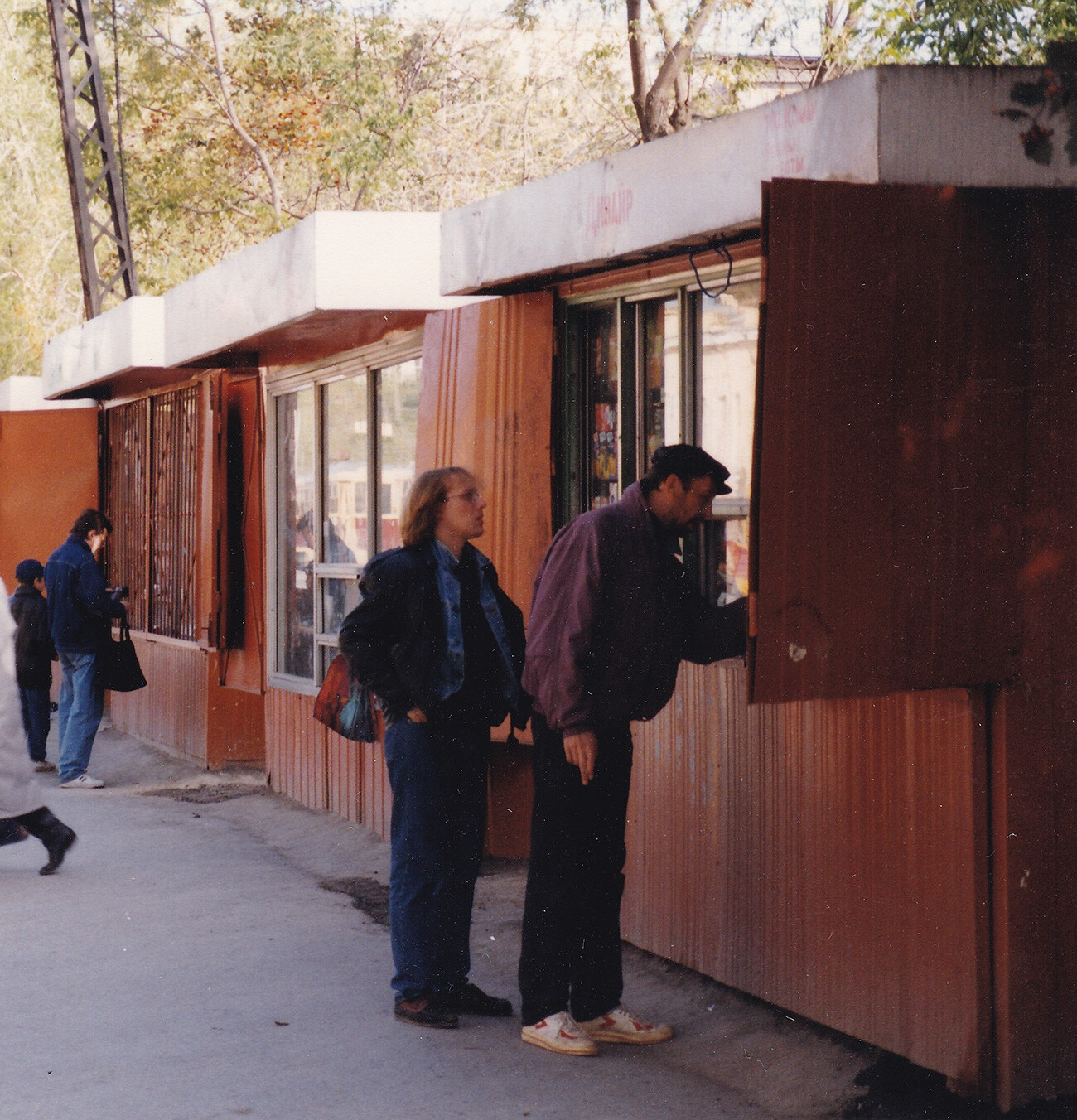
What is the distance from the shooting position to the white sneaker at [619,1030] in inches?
195

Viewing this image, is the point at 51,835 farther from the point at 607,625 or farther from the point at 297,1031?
the point at 607,625

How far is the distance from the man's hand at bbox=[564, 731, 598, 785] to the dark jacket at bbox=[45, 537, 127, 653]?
6861mm

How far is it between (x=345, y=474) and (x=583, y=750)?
4654 mm

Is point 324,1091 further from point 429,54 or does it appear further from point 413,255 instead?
point 429,54

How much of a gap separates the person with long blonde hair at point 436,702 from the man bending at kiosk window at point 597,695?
1.10 ft

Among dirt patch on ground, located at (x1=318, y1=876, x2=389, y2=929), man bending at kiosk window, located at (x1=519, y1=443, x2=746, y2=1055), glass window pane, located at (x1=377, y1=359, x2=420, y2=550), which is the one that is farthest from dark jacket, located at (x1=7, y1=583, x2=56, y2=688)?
man bending at kiosk window, located at (x1=519, y1=443, x2=746, y2=1055)

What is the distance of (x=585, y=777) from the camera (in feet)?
15.0

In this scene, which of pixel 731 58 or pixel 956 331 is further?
pixel 731 58

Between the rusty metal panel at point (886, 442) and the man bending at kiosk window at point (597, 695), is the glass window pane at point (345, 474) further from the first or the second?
the rusty metal panel at point (886, 442)

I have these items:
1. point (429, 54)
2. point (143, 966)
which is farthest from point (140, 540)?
point (429, 54)

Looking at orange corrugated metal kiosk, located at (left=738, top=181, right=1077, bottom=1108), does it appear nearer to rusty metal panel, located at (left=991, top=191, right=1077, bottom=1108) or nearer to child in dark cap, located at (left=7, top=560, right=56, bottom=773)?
rusty metal panel, located at (left=991, top=191, right=1077, bottom=1108)

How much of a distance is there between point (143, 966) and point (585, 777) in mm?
2270

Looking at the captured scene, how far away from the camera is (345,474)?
8.92 metres

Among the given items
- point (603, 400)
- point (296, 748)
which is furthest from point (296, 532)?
point (603, 400)
